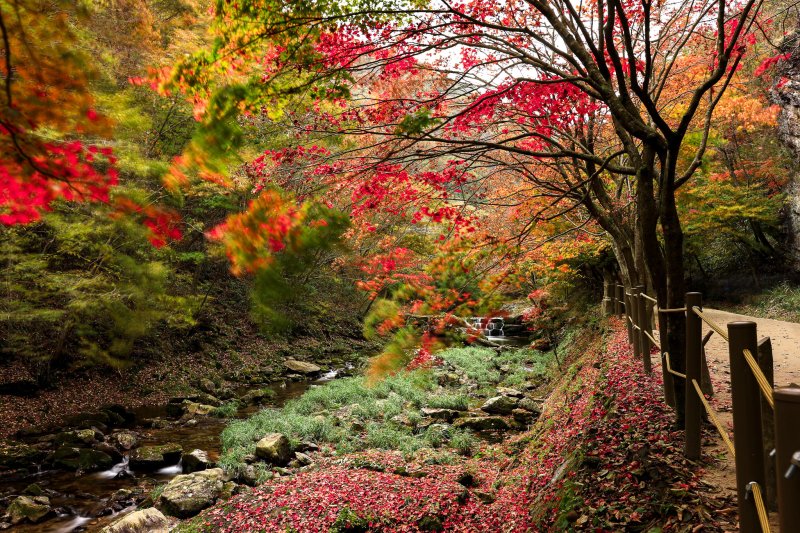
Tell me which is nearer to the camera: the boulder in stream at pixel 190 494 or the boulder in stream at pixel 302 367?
the boulder in stream at pixel 190 494

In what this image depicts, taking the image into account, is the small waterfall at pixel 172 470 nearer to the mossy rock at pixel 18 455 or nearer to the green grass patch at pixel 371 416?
the green grass patch at pixel 371 416

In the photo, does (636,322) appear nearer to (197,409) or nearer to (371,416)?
(371,416)

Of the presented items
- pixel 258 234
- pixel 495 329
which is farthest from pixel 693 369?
pixel 495 329

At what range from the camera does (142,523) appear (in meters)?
5.96

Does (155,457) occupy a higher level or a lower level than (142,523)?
lower

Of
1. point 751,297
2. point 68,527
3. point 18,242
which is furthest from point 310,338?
point 751,297

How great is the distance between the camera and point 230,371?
15969mm

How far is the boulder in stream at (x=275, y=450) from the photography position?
8.46 m

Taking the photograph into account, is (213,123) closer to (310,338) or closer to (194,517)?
(194,517)

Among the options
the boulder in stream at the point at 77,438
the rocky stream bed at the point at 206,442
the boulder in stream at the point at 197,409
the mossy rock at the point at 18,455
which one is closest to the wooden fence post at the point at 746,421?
the rocky stream bed at the point at 206,442

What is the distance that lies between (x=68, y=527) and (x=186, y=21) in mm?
14450

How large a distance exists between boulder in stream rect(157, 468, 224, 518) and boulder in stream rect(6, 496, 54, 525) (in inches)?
65.6

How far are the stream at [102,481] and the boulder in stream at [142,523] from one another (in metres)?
0.87

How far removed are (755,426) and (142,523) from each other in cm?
693
